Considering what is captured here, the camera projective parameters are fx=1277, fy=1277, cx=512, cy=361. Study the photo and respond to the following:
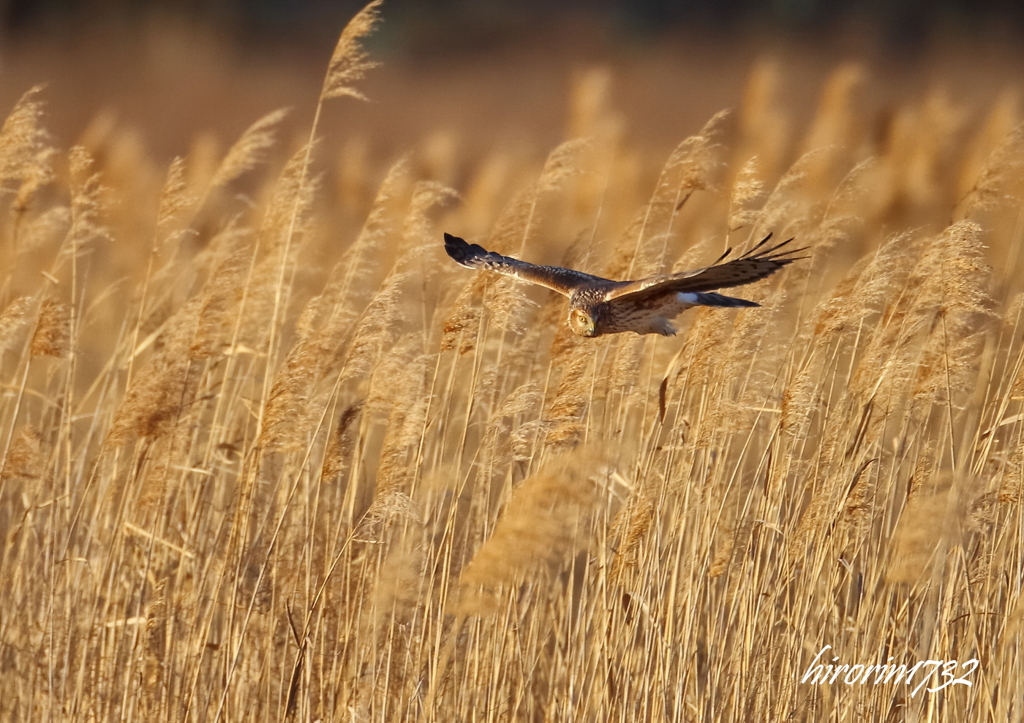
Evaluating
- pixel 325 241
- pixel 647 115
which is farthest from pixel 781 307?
pixel 647 115

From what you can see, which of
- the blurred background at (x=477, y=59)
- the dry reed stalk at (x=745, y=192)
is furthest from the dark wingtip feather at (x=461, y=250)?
the blurred background at (x=477, y=59)

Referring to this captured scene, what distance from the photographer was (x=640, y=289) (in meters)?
3.34

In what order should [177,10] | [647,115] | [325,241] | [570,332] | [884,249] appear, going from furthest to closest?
[177,10]
[647,115]
[325,241]
[570,332]
[884,249]

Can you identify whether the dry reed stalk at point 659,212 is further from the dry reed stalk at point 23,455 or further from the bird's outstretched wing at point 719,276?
the dry reed stalk at point 23,455

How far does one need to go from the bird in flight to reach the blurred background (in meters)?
13.1

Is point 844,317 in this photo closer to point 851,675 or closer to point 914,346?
point 914,346

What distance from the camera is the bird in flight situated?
3.23 m

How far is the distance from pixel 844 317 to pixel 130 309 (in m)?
2.59

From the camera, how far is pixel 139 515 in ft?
13.0

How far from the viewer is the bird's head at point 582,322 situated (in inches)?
144

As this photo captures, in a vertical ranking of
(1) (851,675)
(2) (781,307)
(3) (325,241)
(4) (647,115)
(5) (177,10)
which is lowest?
(1) (851,675)

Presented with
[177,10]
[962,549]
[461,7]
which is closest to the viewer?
[962,549]

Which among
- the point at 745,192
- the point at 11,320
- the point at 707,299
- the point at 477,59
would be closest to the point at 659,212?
the point at 745,192

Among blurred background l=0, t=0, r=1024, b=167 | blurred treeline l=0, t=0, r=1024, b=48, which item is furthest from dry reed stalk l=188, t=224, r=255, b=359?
blurred treeline l=0, t=0, r=1024, b=48
